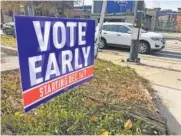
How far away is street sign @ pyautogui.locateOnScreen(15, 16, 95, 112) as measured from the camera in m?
2.12

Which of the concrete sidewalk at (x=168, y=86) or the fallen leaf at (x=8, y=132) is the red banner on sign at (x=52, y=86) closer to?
the fallen leaf at (x=8, y=132)

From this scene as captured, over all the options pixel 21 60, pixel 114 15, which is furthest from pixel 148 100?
pixel 114 15

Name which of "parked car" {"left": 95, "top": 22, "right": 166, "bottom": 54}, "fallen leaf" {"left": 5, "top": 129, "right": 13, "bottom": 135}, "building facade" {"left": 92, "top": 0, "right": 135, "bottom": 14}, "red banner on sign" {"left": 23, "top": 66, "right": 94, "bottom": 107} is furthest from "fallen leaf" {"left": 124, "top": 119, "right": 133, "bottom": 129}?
"building facade" {"left": 92, "top": 0, "right": 135, "bottom": 14}

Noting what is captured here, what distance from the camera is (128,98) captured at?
4801 millimetres

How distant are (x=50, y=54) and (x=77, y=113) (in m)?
1.54

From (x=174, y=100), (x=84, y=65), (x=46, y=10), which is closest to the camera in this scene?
(x=84, y=65)

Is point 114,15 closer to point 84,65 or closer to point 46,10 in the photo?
point 46,10

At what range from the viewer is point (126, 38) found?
1342cm

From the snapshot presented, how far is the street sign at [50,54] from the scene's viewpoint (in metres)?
2.12

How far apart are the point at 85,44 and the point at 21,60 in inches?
37.9

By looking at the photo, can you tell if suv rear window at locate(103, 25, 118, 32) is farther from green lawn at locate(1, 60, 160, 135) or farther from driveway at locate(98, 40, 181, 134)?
green lawn at locate(1, 60, 160, 135)

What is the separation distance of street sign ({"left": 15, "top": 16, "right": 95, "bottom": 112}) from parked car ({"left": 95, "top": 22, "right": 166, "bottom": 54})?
32.3 feet

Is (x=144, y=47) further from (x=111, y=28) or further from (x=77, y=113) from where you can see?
(x=77, y=113)

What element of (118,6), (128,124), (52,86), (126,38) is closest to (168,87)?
(128,124)
